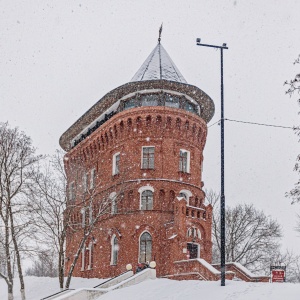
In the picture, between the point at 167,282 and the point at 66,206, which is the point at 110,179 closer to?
the point at 66,206

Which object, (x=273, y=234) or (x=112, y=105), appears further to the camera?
(x=273, y=234)

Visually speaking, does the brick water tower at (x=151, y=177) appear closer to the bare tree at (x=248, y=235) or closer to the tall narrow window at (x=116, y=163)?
the tall narrow window at (x=116, y=163)

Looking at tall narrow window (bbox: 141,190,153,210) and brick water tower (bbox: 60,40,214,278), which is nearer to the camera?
brick water tower (bbox: 60,40,214,278)

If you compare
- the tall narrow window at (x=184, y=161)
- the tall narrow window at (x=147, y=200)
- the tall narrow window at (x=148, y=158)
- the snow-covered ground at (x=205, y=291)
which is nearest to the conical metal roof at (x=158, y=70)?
the tall narrow window at (x=148, y=158)

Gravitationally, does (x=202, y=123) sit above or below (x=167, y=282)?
above

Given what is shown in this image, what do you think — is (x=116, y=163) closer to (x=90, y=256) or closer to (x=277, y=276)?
(x=90, y=256)

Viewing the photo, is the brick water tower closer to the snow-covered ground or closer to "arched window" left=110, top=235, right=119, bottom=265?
"arched window" left=110, top=235, right=119, bottom=265

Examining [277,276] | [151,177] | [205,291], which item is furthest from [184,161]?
[205,291]

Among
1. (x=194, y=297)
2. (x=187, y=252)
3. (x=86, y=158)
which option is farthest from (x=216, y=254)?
(x=194, y=297)

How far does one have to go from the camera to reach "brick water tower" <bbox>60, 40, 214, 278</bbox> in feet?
109

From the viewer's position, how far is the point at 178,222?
32500 mm

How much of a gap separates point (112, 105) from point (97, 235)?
9299mm

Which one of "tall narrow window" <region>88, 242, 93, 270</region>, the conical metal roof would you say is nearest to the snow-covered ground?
"tall narrow window" <region>88, 242, 93, 270</region>

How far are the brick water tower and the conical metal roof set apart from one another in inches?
3.0
